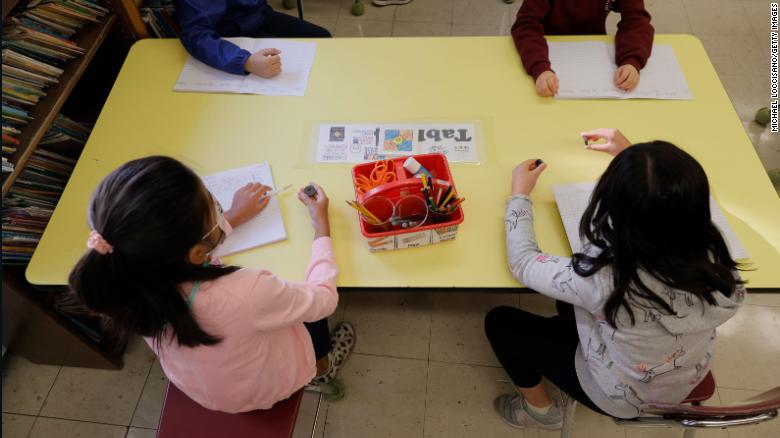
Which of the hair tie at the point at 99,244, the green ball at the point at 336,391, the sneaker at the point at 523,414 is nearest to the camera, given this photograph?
the hair tie at the point at 99,244

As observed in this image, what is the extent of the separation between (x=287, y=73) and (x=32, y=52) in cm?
72

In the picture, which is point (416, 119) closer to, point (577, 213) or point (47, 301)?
point (577, 213)

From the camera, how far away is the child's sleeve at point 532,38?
4.68 ft

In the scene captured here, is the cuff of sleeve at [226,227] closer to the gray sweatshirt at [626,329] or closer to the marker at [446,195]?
the marker at [446,195]

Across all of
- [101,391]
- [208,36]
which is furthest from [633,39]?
[101,391]

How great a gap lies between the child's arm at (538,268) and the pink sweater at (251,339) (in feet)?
1.29

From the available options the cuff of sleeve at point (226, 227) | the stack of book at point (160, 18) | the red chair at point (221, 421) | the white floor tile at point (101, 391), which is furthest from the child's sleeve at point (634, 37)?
the white floor tile at point (101, 391)

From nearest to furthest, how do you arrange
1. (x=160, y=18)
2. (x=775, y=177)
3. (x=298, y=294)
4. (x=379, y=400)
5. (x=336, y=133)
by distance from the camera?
(x=298, y=294) < (x=336, y=133) < (x=379, y=400) < (x=160, y=18) < (x=775, y=177)

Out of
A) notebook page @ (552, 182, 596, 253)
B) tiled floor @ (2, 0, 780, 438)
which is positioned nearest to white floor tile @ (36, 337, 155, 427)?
tiled floor @ (2, 0, 780, 438)

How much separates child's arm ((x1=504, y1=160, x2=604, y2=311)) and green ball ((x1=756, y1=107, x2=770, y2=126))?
1901 mm

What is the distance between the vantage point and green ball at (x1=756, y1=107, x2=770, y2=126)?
232 centimetres

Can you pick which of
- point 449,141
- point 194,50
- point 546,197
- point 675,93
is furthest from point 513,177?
point 194,50

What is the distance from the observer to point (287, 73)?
4.95 ft

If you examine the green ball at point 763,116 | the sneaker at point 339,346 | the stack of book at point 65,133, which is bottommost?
the sneaker at point 339,346
